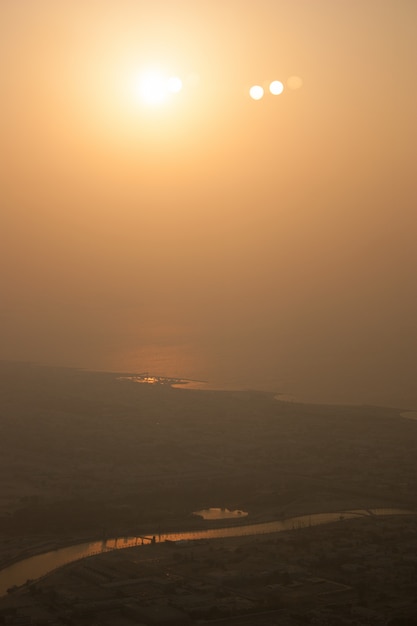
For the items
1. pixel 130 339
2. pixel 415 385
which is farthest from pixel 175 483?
pixel 130 339

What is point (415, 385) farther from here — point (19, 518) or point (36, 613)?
point (36, 613)

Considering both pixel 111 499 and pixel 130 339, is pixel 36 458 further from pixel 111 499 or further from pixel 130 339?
pixel 130 339

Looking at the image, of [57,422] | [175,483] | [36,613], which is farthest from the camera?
[57,422]

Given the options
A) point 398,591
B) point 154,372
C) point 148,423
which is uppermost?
point 154,372

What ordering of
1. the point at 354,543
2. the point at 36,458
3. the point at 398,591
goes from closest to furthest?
1. the point at 398,591
2. the point at 354,543
3. the point at 36,458

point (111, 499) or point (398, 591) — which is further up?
point (111, 499)

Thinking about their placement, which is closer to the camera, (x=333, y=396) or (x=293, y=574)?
(x=293, y=574)
